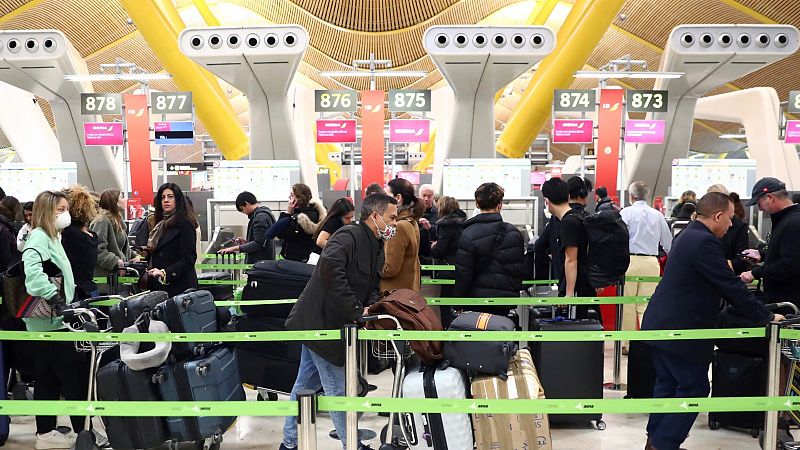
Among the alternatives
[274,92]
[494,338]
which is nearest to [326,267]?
[494,338]

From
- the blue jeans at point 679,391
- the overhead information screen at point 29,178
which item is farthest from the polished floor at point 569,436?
the overhead information screen at point 29,178

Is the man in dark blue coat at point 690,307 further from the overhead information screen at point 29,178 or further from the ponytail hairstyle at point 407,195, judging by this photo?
the overhead information screen at point 29,178

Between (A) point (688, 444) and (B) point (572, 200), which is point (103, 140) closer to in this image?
(B) point (572, 200)

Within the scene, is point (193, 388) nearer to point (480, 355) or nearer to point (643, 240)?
point (480, 355)

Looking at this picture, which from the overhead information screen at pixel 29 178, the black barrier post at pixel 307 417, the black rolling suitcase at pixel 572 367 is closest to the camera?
the black barrier post at pixel 307 417

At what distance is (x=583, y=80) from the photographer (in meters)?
31.0

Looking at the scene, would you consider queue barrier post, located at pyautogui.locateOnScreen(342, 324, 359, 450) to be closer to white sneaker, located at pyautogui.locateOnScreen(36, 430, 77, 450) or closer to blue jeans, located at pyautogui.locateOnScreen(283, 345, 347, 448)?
blue jeans, located at pyautogui.locateOnScreen(283, 345, 347, 448)

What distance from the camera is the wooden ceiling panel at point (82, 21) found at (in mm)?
17922

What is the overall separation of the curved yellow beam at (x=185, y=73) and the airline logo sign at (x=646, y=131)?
7.48m

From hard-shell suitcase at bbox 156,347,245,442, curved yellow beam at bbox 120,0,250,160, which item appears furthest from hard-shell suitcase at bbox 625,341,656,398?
curved yellow beam at bbox 120,0,250,160

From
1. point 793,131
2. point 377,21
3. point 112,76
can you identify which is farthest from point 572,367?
point 377,21

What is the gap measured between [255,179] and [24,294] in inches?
252

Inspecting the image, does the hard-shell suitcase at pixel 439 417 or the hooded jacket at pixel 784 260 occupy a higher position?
the hooded jacket at pixel 784 260

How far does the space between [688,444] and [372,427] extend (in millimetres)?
1883
